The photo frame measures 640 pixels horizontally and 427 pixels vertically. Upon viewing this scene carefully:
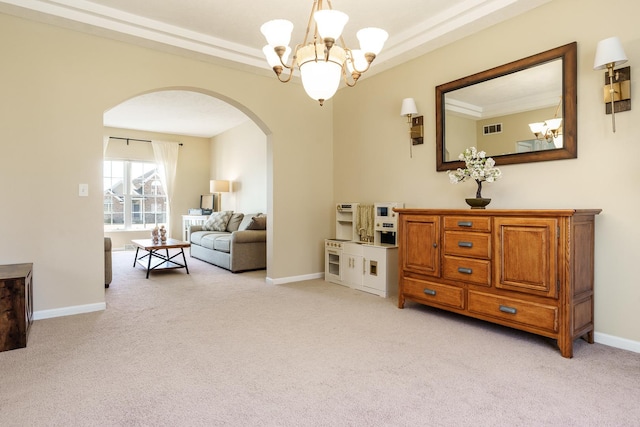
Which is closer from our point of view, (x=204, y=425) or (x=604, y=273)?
(x=204, y=425)

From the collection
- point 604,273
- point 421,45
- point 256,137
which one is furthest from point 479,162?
point 256,137

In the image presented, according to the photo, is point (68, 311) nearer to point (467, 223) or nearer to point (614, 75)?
point (467, 223)

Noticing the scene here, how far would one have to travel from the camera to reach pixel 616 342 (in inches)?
100

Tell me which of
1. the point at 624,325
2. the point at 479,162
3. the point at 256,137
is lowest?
the point at 624,325

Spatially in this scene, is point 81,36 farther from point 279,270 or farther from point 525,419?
point 525,419

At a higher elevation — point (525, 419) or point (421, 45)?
point (421, 45)

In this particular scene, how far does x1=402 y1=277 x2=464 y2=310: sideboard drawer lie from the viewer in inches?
118

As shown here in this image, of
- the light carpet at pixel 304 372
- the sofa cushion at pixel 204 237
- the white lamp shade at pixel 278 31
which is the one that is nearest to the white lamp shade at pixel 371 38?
the white lamp shade at pixel 278 31

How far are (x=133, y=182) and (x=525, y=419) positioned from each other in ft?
28.2

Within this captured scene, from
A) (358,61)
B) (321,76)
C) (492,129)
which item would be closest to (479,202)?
(492,129)

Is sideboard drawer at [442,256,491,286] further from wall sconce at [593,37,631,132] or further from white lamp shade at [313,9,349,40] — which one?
white lamp shade at [313,9,349,40]

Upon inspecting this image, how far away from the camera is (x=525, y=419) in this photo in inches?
65.7

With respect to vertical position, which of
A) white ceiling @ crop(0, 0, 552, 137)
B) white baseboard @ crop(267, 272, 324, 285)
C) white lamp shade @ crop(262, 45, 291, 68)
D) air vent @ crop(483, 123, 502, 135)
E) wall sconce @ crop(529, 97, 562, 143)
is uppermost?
white ceiling @ crop(0, 0, 552, 137)

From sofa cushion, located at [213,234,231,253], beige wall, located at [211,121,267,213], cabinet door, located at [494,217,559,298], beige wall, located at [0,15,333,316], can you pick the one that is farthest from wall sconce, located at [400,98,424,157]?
beige wall, located at [211,121,267,213]
